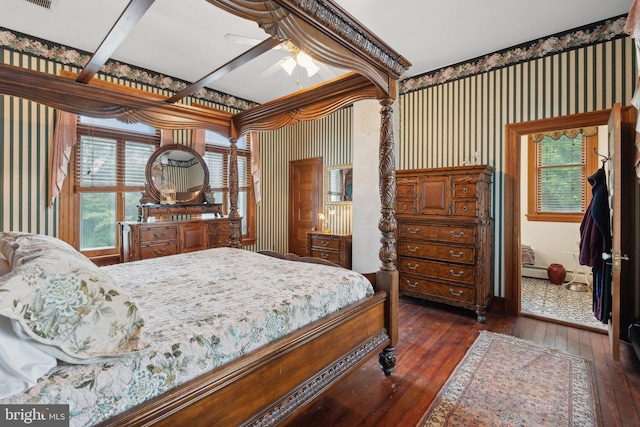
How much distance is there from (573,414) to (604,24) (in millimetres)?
3655

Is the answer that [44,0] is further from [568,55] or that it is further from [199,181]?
[568,55]

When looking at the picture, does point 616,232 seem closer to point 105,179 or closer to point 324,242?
point 324,242

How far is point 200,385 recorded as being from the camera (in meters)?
1.20

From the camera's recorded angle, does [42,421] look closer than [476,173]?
Yes

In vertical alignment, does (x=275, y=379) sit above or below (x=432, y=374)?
above

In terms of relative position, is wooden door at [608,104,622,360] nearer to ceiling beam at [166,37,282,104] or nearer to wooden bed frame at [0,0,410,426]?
wooden bed frame at [0,0,410,426]

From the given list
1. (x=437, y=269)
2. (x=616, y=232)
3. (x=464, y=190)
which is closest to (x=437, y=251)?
(x=437, y=269)

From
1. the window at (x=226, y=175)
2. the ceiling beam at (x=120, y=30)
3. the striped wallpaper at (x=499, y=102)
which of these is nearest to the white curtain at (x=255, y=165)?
the window at (x=226, y=175)

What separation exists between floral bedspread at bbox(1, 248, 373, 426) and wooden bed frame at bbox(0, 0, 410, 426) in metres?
0.06

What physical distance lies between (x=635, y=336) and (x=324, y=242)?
3639 mm

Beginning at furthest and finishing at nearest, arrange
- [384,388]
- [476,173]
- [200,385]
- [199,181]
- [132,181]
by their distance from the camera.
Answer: [199,181] < [132,181] < [476,173] < [384,388] < [200,385]

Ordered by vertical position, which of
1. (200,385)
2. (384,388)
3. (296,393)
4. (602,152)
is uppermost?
(602,152)

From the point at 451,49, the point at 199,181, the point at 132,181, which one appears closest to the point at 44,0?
the point at 132,181

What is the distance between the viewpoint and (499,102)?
3.72 metres
